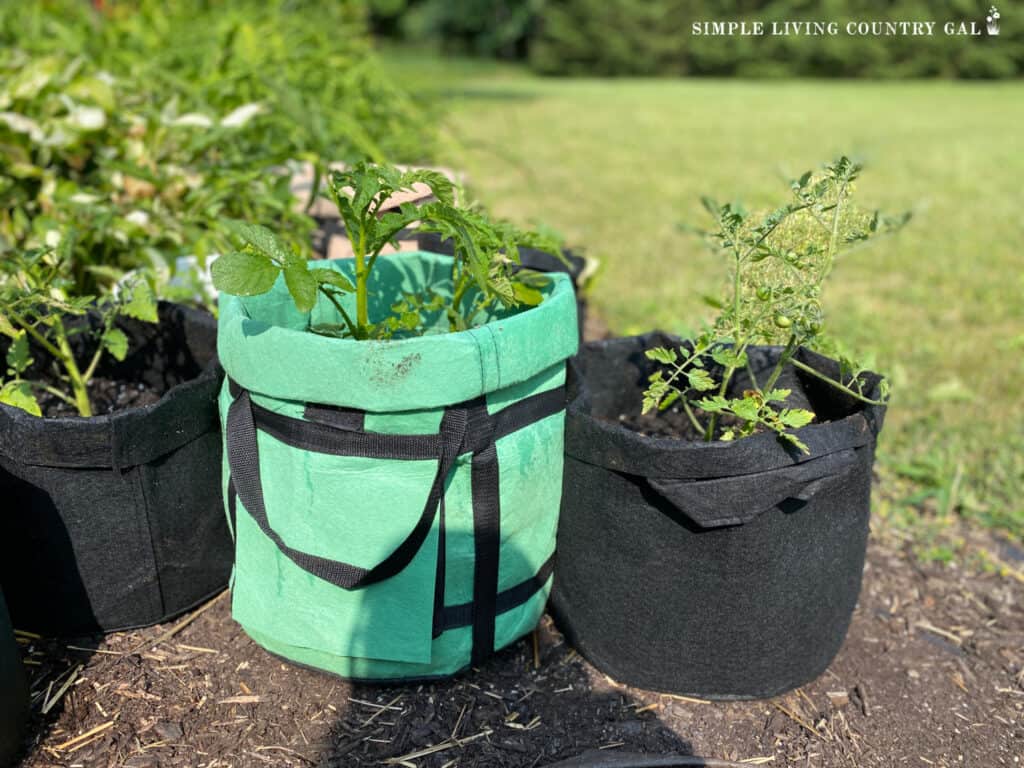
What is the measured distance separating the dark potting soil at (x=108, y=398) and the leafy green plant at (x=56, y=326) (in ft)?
0.05

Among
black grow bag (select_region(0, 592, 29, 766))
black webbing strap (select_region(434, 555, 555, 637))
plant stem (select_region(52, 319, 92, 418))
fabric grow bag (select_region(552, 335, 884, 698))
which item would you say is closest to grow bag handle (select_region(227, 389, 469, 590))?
black webbing strap (select_region(434, 555, 555, 637))

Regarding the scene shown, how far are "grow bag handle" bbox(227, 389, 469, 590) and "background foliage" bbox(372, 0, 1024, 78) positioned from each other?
20.2m

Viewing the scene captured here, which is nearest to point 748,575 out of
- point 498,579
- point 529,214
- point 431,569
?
point 498,579

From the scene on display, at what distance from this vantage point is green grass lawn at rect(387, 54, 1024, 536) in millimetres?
2699

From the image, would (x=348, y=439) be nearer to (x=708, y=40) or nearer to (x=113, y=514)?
(x=113, y=514)

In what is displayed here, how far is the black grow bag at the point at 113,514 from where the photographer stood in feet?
4.91

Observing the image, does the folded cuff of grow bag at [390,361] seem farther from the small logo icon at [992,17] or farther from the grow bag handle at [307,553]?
the small logo icon at [992,17]

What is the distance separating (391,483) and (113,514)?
547 mm

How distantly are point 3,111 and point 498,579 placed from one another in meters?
2.13

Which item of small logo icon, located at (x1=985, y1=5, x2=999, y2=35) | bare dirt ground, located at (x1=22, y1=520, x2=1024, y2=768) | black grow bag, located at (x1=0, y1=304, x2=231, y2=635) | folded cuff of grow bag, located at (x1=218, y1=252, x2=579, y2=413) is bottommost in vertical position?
bare dirt ground, located at (x1=22, y1=520, x2=1024, y2=768)

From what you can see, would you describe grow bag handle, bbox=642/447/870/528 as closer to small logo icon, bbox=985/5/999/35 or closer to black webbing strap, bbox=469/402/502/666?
black webbing strap, bbox=469/402/502/666

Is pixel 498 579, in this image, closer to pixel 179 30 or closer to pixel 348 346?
pixel 348 346

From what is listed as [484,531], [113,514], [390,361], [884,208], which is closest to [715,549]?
[484,531]

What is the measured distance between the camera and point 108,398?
2.02 metres
